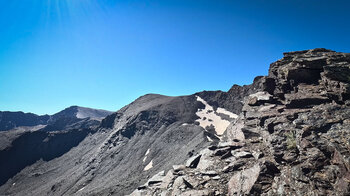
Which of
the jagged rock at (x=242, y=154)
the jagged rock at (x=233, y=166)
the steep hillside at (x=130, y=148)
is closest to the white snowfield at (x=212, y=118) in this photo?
the steep hillside at (x=130, y=148)

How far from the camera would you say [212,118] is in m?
89.3

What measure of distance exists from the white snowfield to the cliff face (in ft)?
178

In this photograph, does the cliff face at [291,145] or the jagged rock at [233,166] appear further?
the jagged rock at [233,166]

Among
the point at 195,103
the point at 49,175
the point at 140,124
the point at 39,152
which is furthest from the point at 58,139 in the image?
the point at 195,103

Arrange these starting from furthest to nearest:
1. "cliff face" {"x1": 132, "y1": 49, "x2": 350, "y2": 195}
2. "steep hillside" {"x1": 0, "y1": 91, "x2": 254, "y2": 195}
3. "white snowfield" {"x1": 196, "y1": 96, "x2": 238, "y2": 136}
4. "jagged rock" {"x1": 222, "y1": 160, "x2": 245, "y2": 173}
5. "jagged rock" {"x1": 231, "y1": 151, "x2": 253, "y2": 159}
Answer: "white snowfield" {"x1": 196, "y1": 96, "x2": 238, "y2": 136} → "steep hillside" {"x1": 0, "y1": 91, "x2": 254, "y2": 195} → "jagged rock" {"x1": 231, "y1": 151, "x2": 253, "y2": 159} → "jagged rock" {"x1": 222, "y1": 160, "x2": 245, "y2": 173} → "cliff face" {"x1": 132, "y1": 49, "x2": 350, "y2": 195}

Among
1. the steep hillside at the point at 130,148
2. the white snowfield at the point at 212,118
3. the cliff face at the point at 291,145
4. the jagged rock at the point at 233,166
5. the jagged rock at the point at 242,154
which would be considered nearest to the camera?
the cliff face at the point at 291,145

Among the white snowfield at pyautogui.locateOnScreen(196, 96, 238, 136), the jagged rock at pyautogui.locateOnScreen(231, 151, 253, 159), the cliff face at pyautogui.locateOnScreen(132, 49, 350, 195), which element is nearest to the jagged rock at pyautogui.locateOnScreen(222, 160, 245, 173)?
the cliff face at pyautogui.locateOnScreen(132, 49, 350, 195)

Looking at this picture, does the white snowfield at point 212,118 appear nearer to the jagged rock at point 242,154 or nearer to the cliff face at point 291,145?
the cliff face at point 291,145

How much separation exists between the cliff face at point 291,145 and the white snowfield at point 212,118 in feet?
178

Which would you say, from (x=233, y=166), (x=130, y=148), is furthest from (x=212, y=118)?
(x=233, y=166)

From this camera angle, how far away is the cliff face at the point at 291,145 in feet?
36.0

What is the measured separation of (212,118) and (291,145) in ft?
250

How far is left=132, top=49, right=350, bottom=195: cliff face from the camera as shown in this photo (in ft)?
36.0

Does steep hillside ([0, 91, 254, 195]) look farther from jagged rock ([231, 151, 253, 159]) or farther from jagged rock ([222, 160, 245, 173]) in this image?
jagged rock ([222, 160, 245, 173])
